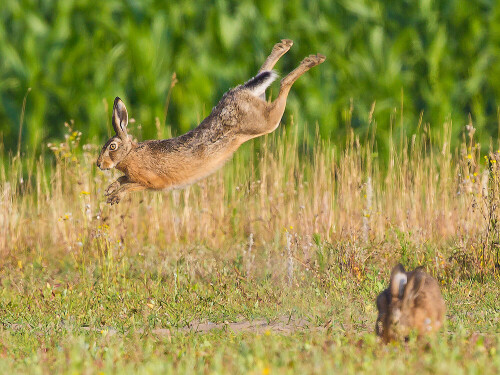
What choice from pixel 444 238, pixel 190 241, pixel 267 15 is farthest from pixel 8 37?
pixel 444 238

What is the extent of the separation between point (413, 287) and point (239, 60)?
7.96 meters

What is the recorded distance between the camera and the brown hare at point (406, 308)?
6.41 meters

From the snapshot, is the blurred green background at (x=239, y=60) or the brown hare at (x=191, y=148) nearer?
the brown hare at (x=191, y=148)

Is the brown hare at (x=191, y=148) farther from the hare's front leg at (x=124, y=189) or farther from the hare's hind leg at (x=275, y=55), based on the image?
the hare's hind leg at (x=275, y=55)

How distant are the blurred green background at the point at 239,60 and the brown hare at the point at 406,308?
282 inches

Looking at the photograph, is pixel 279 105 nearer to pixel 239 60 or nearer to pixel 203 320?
pixel 203 320

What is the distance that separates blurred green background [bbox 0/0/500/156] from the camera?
1360 cm

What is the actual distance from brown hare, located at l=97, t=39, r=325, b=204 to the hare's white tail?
0.05 metres

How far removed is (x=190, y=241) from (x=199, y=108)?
274 cm

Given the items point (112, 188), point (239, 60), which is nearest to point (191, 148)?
point (112, 188)

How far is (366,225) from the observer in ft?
32.6

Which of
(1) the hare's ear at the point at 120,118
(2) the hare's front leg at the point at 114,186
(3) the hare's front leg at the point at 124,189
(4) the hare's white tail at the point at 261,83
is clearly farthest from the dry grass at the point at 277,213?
(4) the hare's white tail at the point at 261,83

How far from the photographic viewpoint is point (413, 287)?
6453mm

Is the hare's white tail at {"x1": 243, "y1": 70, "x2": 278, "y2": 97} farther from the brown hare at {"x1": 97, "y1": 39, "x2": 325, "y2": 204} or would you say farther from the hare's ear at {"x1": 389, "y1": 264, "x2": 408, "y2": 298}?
the hare's ear at {"x1": 389, "y1": 264, "x2": 408, "y2": 298}
